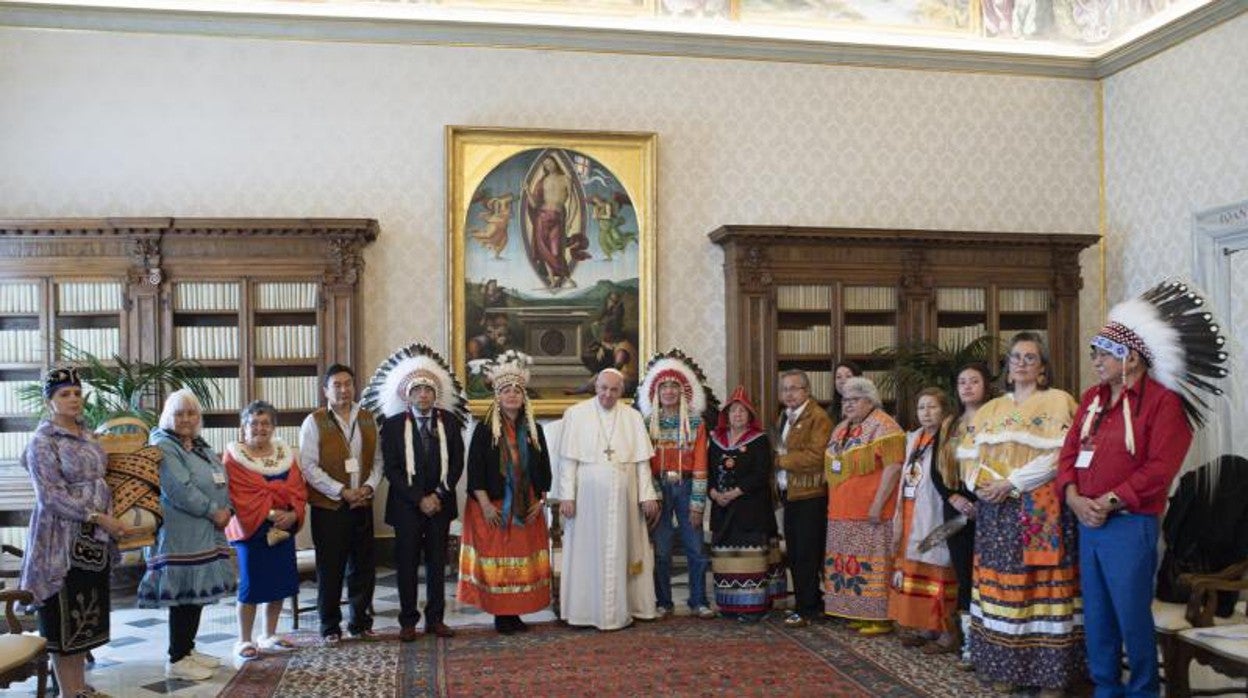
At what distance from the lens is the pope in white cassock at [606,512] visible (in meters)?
5.88

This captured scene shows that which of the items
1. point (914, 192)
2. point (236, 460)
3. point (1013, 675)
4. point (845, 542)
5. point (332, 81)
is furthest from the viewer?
point (914, 192)

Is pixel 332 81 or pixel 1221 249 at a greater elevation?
pixel 332 81

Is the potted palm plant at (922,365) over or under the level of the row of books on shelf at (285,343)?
under

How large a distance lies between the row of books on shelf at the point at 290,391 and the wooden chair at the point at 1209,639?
18.4 feet

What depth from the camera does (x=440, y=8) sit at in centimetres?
791

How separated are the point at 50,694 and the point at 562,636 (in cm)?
247

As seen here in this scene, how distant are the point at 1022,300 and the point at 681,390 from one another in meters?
3.66

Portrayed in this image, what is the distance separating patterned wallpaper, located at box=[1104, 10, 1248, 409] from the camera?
736 centimetres

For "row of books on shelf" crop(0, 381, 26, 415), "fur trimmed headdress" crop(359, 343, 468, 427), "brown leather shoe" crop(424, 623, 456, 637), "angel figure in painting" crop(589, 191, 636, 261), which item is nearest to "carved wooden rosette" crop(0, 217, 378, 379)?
"row of books on shelf" crop(0, 381, 26, 415)

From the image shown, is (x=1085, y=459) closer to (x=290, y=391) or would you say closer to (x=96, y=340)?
(x=290, y=391)

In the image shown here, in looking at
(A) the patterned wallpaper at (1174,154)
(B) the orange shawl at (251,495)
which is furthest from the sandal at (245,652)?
(A) the patterned wallpaper at (1174,154)

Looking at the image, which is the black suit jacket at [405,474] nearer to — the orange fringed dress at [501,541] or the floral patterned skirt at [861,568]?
the orange fringed dress at [501,541]

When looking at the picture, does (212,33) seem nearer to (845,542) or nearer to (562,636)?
(562,636)

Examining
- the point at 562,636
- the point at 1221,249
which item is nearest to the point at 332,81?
the point at 562,636
